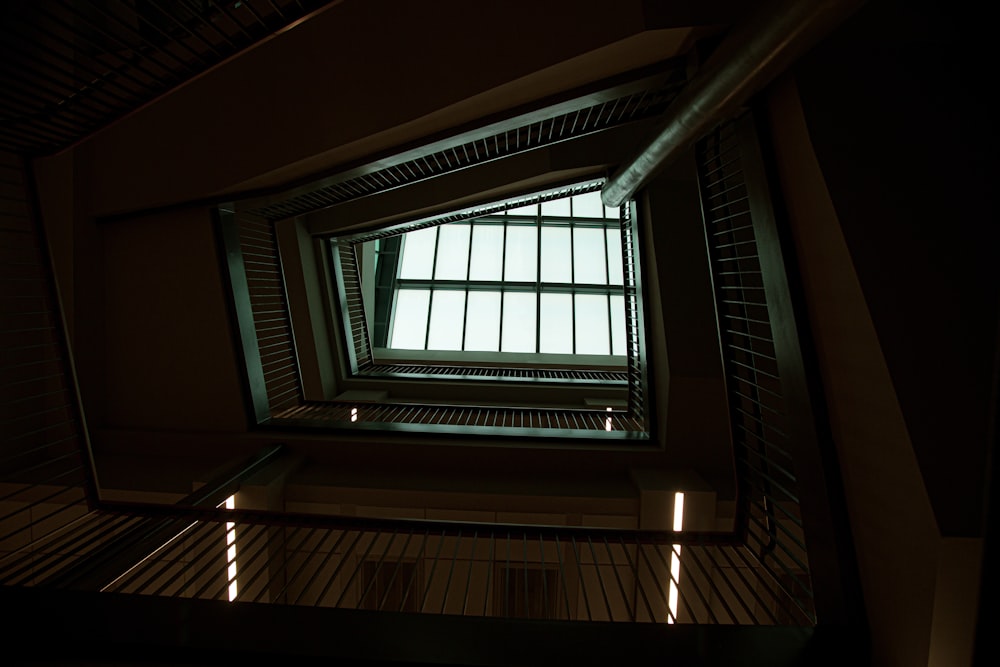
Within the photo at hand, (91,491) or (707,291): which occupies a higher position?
(707,291)

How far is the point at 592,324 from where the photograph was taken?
15578mm

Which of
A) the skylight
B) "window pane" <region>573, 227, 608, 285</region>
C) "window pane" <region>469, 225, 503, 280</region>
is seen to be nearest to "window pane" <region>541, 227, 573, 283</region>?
the skylight

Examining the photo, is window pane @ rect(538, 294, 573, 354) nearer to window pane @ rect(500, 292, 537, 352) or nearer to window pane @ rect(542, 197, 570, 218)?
window pane @ rect(500, 292, 537, 352)

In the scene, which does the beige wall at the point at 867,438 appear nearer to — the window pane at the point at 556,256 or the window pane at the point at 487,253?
the window pane at the point at 556,256

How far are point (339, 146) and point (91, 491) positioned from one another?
3.73 m

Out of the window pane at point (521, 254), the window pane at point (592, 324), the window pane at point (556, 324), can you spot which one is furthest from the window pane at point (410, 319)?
the window pane at point (592, 324)

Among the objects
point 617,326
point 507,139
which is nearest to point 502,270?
point 617,326

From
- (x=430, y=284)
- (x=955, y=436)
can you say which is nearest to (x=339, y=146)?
(x=955, y=436)

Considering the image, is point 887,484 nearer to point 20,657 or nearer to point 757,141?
point 757,141

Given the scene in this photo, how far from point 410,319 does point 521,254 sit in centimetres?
408

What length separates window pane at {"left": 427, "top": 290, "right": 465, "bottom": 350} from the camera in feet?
50.9

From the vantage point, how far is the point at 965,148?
2.52m

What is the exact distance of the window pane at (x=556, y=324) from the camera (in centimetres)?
1513

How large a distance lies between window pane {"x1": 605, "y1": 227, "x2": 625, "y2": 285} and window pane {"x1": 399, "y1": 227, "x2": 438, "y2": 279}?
568 cm
